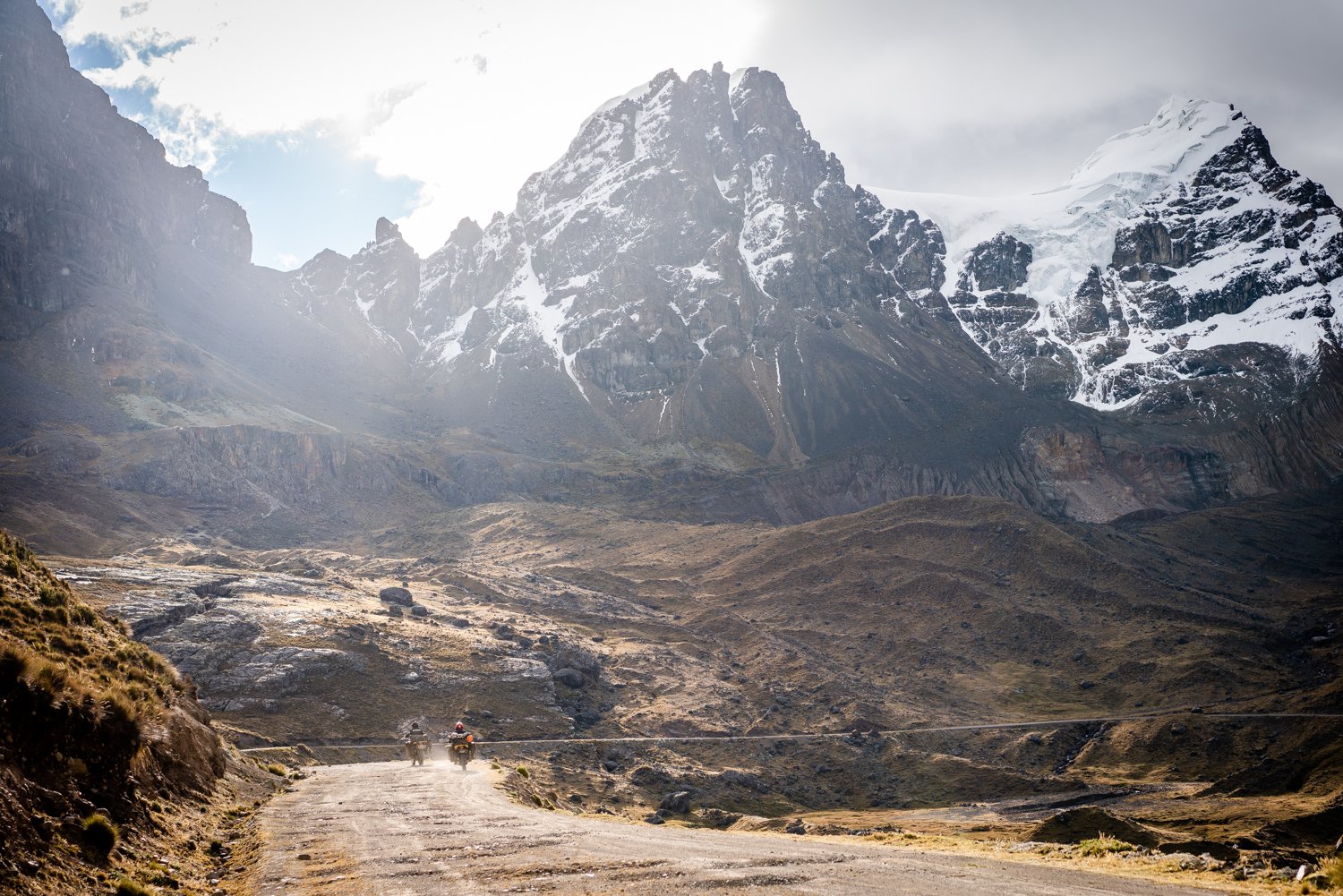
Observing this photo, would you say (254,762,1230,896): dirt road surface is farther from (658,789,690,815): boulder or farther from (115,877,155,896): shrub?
(658,789,690,815): boulder

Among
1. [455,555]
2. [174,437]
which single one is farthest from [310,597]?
[174,437]

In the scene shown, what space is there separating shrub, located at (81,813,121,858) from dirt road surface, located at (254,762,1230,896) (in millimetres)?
2839

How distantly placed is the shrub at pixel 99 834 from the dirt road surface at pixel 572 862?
112 inches

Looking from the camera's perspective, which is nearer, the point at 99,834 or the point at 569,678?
the point at 99,834

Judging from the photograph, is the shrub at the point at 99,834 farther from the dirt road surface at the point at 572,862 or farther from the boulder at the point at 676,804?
the boulder at the point at 676,804

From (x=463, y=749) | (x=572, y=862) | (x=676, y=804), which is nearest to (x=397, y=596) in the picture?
(x=676, y=804)

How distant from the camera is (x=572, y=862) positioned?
1931 cm

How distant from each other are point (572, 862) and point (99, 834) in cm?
891

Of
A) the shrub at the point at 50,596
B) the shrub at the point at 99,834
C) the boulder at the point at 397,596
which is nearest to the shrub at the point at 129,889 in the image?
the shrub at the point at 99,834

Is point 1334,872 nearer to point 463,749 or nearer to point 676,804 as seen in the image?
point 463,749

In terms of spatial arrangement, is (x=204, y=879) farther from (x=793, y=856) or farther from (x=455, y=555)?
(x=455, y=555)

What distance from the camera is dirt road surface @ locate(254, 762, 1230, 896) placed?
1720 centimetres

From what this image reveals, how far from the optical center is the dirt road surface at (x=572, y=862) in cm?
1720

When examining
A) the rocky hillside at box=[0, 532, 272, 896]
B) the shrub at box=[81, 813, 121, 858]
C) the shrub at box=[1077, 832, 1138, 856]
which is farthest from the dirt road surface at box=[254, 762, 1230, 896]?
Answer: the shrub at box=[1077, 832, 1138, 856]
